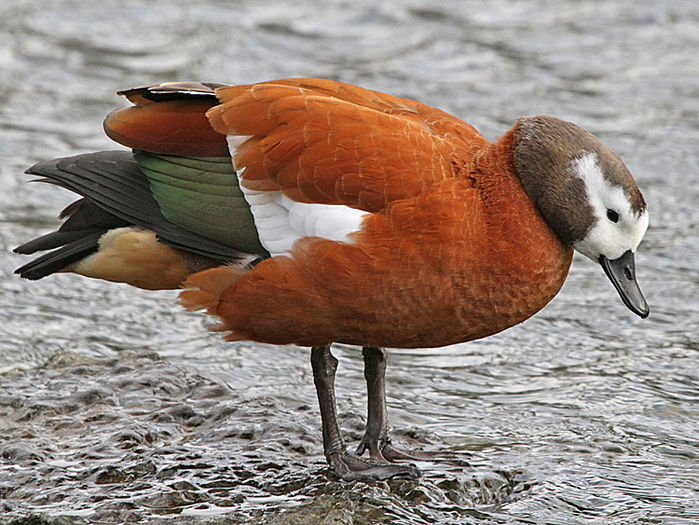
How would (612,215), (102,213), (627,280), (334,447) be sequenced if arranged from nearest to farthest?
(612,215), (627,280), (334,447), (102,213)

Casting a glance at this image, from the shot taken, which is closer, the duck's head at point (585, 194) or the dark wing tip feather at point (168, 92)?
the duck's head at point (585, 194)

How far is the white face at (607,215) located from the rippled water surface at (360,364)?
1.12m

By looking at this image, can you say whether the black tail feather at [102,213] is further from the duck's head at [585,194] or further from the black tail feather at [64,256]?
the duck's head at [585,194]

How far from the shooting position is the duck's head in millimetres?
4934

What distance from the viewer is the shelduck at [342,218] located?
16.1 feet

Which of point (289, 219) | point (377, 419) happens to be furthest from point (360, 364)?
point (289, 219)

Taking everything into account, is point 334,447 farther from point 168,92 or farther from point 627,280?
point 168,92

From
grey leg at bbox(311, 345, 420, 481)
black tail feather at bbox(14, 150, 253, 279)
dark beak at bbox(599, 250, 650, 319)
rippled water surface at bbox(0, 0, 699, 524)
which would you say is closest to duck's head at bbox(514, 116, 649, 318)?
dark beak at bbox(599, 250, 650, 319)

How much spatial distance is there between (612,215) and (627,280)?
32cm

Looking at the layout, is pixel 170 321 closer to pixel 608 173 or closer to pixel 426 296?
pixel 426 296

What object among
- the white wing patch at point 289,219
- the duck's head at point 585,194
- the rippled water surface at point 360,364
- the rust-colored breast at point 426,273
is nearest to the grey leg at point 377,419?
the rippled water surface at point 360,364

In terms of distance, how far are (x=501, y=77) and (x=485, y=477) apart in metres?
6.36

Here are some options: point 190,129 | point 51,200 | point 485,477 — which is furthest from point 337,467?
point 51,200

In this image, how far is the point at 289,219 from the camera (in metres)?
5.11
